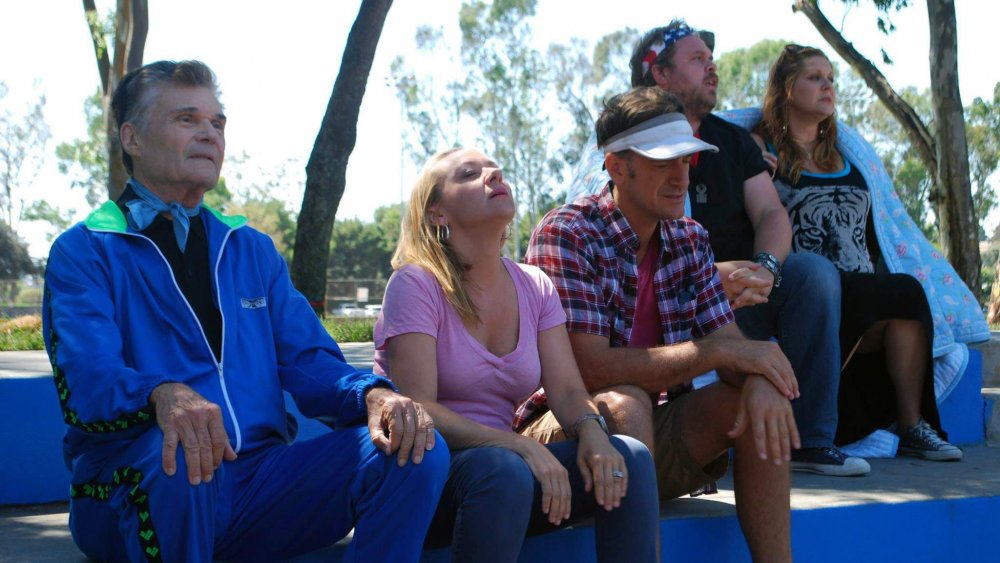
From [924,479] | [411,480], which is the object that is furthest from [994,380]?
[411,480]

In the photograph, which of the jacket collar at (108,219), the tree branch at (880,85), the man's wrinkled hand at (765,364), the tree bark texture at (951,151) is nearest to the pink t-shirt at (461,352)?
the man's wrinkled hand at (765,364)

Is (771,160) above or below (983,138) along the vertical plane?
below

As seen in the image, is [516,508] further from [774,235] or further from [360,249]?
[360,249]

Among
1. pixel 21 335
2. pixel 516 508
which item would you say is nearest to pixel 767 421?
pixel 516 508

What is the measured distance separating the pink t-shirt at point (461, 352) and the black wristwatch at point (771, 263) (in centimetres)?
122

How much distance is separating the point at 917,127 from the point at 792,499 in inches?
288

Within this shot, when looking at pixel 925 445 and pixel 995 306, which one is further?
pixel 995 306

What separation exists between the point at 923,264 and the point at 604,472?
264 centimetres

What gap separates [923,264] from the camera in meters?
4.50

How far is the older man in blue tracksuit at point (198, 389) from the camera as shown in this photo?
6.83 ft

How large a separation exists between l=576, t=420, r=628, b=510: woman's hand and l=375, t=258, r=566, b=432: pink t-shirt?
340 mm

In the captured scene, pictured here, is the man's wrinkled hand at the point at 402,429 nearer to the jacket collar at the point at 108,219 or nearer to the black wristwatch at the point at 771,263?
the jacket collar at the point at 108,219

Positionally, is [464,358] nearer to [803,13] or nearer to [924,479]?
[924,479]

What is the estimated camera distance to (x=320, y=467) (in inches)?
90.5
